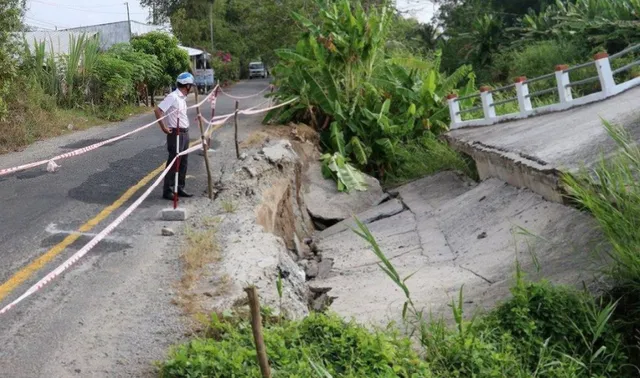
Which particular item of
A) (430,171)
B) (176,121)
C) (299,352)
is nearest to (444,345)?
(299,352)

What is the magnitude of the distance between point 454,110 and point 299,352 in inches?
521

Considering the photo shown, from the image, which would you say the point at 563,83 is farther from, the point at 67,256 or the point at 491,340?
the point at 67,256

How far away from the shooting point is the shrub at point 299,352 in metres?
4.91

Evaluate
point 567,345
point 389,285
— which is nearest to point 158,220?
point 389,285

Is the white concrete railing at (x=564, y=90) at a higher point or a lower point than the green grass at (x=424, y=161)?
higher

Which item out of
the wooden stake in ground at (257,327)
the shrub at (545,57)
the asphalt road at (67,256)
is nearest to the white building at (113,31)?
the shrub at (545,57)

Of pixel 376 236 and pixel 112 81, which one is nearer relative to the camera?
pixel 376 236

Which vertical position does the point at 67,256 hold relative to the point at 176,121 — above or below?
below

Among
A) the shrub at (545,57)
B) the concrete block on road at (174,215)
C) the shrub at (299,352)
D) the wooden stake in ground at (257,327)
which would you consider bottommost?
the shrub at (299,352)

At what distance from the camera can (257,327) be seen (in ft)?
14.7

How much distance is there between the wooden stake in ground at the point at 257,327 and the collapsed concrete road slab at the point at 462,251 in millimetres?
2903

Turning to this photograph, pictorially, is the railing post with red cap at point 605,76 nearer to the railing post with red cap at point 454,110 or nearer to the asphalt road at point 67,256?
the railing post with red cap at point 454,110

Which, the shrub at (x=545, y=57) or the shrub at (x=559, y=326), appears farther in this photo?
the shrub at (x=545, y=57)

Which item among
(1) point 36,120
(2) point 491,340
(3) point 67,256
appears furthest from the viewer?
(1) point 36,120
